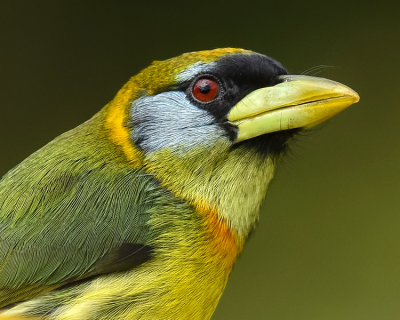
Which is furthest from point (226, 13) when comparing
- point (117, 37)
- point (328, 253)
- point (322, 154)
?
point (328, 253)

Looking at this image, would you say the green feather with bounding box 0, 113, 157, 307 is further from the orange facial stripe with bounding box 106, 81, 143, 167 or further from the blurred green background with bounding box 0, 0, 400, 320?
the blurred green background with bounding box 0, 0, 400, 320

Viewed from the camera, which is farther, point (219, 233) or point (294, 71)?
point (294, 71)

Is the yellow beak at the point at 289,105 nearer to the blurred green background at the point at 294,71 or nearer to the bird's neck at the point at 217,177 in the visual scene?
the bird's neck at the point at 217,177

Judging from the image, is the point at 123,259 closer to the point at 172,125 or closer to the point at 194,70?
the point at 172,125

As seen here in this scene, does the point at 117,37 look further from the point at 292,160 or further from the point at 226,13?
the point at 292,160

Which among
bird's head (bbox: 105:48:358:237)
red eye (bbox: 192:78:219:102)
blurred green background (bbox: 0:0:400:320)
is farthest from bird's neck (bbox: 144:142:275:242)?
blurred green background (bbox: 0:0:400:320)

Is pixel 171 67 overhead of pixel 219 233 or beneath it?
overhead

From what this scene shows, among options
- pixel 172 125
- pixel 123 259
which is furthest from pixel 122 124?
pixel 123 259
